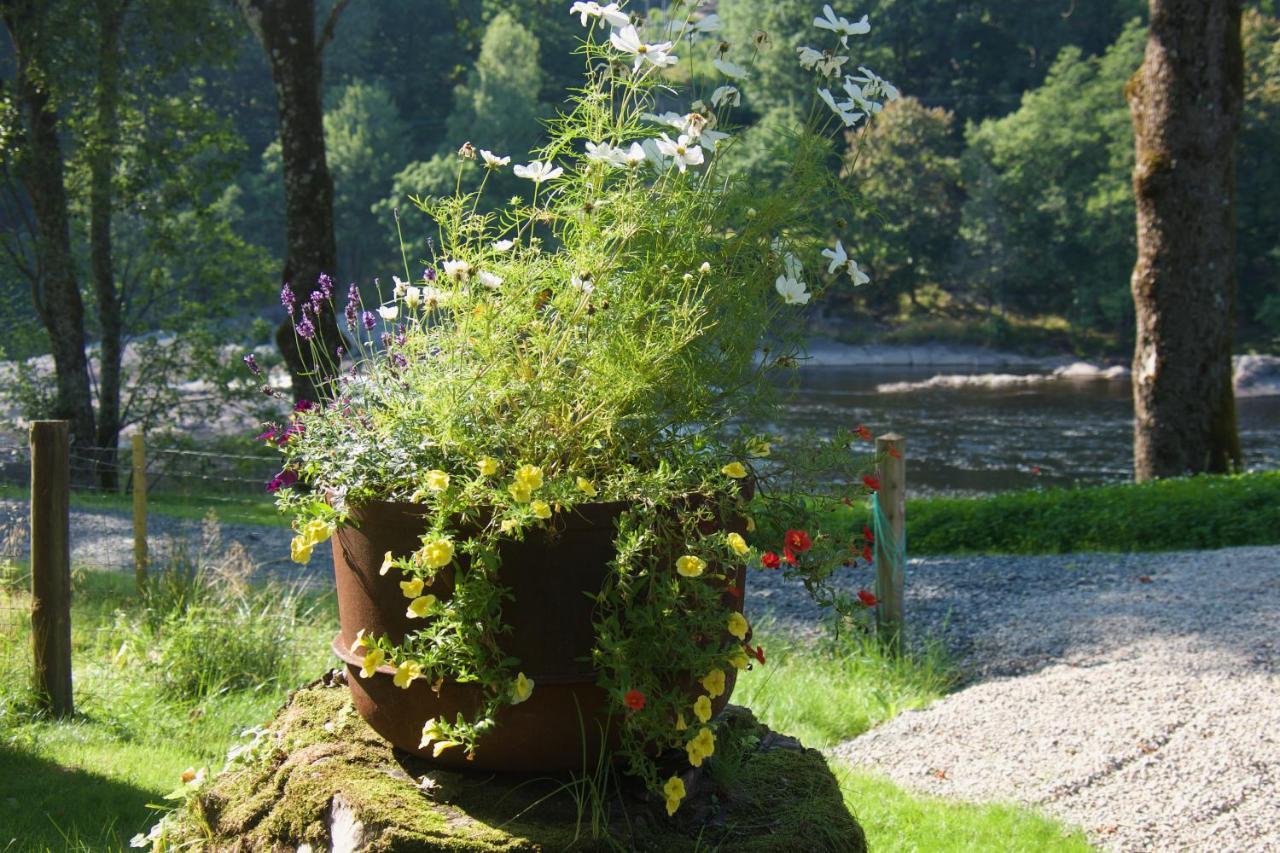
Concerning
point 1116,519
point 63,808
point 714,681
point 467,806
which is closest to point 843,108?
point 714,681

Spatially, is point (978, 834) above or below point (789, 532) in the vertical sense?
below

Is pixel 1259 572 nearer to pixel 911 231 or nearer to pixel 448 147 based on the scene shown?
pixel 911 231

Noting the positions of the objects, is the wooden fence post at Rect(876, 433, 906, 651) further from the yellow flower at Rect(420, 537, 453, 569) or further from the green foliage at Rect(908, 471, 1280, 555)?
the yellow flower at Rect(420, 537, 453, 569)

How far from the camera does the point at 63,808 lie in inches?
143

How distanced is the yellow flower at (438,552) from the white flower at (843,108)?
1.19 metres

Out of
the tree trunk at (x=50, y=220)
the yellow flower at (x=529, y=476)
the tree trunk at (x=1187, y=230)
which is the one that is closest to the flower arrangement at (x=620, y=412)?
the yellow flower at (x=529, y=476)

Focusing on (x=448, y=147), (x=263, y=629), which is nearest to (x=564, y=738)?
(x=263, y=629)

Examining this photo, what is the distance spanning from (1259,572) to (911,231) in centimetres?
3429

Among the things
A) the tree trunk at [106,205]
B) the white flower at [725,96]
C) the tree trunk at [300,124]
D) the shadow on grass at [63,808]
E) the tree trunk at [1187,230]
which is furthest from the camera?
the tree trunk at [106,205]

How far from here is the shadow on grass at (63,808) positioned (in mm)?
3373

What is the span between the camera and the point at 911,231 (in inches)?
1577

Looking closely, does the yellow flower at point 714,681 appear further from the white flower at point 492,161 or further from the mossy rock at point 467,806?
the white flower at point 492,161

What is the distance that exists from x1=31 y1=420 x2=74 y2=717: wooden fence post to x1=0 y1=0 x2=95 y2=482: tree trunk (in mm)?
8135

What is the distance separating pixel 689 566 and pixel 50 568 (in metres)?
3.50
